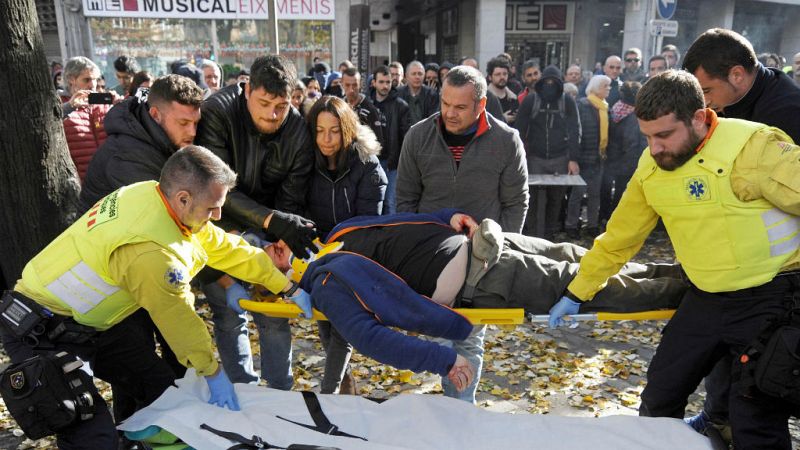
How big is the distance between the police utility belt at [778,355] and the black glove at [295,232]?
7.15ft

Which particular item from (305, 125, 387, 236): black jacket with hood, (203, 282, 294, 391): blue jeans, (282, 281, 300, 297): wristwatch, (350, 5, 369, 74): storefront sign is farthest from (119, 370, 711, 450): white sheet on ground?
(350, 5, 369, 74): storefront sign

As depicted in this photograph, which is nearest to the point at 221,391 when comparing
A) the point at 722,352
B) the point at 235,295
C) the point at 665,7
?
the point at 235,295

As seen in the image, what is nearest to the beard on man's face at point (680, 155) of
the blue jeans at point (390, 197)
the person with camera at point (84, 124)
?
the blue jeans at point (390, 197)

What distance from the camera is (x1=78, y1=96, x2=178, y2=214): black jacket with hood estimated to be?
3.14 meters

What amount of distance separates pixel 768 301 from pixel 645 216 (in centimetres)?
63

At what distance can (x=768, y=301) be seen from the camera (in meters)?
2.54

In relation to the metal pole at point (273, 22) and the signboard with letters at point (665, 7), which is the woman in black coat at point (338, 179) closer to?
the metal pole at point (273, 22)

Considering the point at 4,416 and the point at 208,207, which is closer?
the point at 208,207

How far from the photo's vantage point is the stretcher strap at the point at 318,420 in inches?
102

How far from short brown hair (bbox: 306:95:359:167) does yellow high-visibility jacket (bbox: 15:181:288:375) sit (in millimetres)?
1211

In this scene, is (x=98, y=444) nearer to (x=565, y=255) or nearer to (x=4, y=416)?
→ (x=4, y=416)

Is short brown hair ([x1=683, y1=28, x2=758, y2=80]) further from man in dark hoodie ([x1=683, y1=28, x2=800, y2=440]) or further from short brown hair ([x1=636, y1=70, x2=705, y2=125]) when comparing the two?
short brown hair ([x1=636, y1=70, x2=705, y2=125])

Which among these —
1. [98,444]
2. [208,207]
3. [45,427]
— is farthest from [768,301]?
[45,427]

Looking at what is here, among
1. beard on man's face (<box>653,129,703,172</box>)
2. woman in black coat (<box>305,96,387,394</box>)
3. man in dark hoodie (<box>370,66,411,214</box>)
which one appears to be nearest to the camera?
beard on man's face (<box>653,129,703,172</box>)
